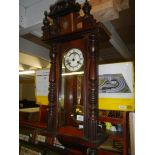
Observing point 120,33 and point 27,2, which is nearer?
point 27,2

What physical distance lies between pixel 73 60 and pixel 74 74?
12 centimetres

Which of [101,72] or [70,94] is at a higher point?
[101,72]

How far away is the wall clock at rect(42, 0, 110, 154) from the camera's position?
1235mm

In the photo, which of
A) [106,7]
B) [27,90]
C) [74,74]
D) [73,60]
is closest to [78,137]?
[74,74]

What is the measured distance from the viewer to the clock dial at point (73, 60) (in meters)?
1.35

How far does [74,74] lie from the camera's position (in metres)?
1.39

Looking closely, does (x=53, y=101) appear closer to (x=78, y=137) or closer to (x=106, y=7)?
(x=78, y=137)

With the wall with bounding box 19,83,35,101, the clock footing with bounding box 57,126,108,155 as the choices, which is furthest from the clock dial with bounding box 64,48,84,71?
the wall with bounding box 19,83,35,101

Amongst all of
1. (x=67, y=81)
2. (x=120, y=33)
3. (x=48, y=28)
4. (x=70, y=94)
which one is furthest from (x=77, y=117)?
(x=120, y=33)
